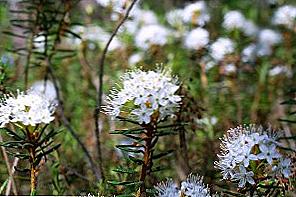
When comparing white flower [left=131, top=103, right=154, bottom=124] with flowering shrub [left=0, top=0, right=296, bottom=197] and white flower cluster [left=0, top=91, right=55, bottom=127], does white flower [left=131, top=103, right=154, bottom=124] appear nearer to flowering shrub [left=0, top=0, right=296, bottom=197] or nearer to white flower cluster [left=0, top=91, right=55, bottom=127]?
flowering shrub [left=0, top=0, right=296, bottom=197]

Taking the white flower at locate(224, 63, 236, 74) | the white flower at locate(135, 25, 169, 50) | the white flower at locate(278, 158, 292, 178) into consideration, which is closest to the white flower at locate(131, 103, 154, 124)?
the white flower at locate(278, 158, 292, 178)

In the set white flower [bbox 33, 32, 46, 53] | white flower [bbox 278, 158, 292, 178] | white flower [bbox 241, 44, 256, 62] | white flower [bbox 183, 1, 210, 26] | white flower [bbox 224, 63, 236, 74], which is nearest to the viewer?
white flower [bbox 278, 158, 292, 178]

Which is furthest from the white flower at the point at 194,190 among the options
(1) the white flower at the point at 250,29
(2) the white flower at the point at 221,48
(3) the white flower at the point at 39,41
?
(1) the white flower at the point at 250,29

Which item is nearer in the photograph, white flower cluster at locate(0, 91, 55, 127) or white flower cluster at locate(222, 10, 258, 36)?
white flower cluster at locate(0, 91, 55, 127)

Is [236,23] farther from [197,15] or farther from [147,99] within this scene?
[147,99]

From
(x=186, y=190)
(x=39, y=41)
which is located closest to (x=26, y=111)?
(x=186, y=190)

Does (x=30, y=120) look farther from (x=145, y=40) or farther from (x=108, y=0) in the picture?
(x=145, y=40)

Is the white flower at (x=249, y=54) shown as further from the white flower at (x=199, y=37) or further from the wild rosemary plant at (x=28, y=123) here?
the wild rosemary plant at (x=28, y=123)
